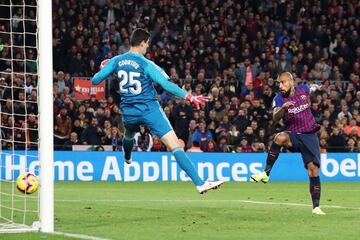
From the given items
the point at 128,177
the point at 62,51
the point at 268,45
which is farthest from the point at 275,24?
the point at 128,177

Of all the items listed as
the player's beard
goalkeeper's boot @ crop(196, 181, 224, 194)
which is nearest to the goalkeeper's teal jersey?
goalkeeper's boot @ crop(196, 181, 224, 194)

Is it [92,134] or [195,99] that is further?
[92,134]

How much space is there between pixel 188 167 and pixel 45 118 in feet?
7.66

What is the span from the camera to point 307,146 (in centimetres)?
1262

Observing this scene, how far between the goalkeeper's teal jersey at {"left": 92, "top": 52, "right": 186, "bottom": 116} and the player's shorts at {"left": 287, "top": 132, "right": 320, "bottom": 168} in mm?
2150

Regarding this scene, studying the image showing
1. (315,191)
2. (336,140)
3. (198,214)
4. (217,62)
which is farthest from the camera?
(217,62)

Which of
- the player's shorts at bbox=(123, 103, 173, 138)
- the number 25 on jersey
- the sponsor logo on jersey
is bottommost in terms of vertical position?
the player's shorts at bbox=(123, 103, 173, 138)

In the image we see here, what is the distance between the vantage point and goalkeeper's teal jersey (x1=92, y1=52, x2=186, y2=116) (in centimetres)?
1169

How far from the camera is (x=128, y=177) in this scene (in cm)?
2220

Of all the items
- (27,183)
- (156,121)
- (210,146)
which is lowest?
(210,146)

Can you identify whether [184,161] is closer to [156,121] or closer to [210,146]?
[156,121]

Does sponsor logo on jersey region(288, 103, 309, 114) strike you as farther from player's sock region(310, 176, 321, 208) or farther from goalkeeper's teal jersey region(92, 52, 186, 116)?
goalkeeper's teal jersey region(92, 52, 186, 116)

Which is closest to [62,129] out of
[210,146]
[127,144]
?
[210,146]

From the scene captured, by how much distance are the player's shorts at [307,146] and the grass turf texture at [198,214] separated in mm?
755
